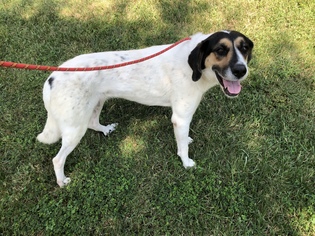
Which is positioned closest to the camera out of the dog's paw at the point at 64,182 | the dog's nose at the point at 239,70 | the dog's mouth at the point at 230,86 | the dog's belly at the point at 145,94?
the dog's nose at the point at 239,70

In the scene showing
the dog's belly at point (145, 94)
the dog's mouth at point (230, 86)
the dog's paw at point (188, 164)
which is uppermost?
the dog's mouth at point (230, 86)

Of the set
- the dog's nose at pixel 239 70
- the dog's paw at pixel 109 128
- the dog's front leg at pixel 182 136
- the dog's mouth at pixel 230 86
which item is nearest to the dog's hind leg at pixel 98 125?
the dog's paw at pixel 109 128

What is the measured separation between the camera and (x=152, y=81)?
3574 millimetres

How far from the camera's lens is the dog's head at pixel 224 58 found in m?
3.06

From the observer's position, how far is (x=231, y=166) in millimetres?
3953

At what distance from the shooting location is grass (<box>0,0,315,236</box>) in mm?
3537

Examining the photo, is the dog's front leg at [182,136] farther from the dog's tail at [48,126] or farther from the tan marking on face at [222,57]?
the dog's tail at [48,126]

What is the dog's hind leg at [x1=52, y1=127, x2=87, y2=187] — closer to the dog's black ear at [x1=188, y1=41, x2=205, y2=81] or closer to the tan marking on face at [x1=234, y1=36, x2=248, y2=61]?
the dog's black ear at [x1=188, y1=41, x2=205, y2=81]

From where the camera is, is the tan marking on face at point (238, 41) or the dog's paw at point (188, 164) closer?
the tan marking on face at point (238, 41)

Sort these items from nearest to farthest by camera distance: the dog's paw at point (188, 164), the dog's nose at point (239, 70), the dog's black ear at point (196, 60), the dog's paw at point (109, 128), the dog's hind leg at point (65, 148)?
the dog's nose at point (239, 70) < the dog's black ear at point (196, 60) < the dog's hind leg at point (65, 148) < the dog's paw at point (188, 164) < the dog's paw at point (109, 128)

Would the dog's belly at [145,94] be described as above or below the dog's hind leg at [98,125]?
above

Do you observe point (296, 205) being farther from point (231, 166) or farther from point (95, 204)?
point (95, 204)

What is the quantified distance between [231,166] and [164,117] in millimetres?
1284

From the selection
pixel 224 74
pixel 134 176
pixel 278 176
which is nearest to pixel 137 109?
pixel 134 176
